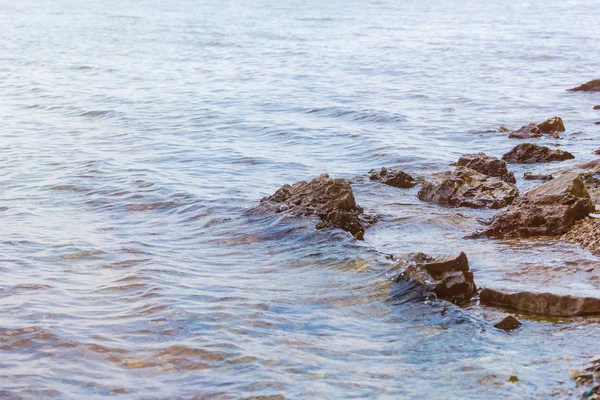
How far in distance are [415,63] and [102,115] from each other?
44.5 feet

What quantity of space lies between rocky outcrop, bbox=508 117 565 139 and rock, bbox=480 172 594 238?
6225 millimetres

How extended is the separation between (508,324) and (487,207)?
Answer: 419 cm

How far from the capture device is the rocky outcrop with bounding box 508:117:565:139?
50.9 feet

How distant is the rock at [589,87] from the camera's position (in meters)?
21.6

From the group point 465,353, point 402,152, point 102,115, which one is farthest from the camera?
point 102,115

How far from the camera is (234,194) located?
38.8 feet

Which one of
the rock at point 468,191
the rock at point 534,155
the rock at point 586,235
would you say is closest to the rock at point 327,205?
the rock at point 468,191

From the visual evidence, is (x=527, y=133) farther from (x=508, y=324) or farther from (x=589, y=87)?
(x=508, y=324)

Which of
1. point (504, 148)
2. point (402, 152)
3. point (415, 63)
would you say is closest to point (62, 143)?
point (402, 152)

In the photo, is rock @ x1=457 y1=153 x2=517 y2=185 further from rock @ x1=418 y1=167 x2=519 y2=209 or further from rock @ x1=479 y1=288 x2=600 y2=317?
rock @ x1=479 y1=288 x2=600 y2=317

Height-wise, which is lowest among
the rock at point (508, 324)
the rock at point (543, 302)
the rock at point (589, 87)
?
the rock at point (508, 324)

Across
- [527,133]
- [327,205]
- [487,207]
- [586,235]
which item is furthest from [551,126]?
[327,205]

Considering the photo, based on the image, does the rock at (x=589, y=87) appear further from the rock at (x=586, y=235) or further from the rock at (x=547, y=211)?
the rock at (x=586, y=235)

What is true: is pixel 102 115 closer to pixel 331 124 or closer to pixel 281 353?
pixel 331 124
